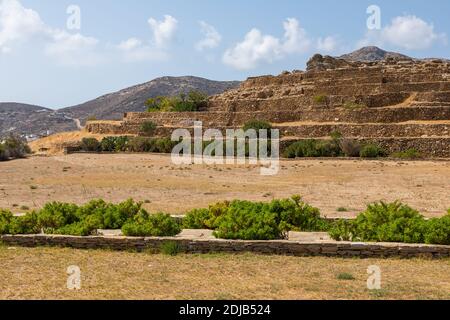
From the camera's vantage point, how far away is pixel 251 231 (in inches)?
379

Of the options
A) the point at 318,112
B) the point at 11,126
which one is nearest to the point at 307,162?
the point at 318,112

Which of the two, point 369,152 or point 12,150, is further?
point 12,150

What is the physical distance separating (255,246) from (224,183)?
12544 mm

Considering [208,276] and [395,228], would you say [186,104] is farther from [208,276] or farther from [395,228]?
[208,276]

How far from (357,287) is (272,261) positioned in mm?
1863

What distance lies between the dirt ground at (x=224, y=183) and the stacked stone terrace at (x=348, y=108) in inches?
210

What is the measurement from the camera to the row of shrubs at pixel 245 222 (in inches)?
376

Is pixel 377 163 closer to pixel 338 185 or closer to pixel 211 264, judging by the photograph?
pixel 338 185

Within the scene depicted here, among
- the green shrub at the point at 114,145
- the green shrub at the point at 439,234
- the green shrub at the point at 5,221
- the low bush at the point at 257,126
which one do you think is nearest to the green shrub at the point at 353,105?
the low bush at the point at 257,126

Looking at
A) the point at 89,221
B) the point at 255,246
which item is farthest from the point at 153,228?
the point at 255,246

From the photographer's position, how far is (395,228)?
9.55 meters

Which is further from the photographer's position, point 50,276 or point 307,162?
point 307,162

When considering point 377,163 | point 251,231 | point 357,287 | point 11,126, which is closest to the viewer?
point 357,287

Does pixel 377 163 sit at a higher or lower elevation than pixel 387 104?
lower
